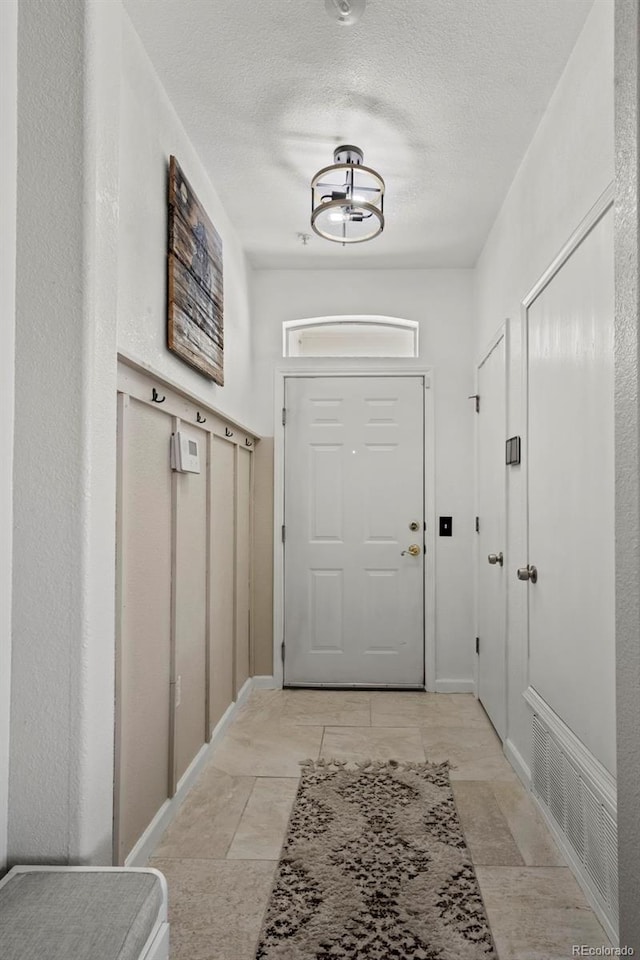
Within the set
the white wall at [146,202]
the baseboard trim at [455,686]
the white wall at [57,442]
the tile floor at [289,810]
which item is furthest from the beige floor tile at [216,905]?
the baseboard trim at [455,686]

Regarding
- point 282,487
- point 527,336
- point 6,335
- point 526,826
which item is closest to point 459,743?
point 526,826

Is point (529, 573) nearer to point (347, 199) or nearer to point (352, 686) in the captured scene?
point (347, 199)

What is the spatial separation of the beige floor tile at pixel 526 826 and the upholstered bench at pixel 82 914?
142 centimetres

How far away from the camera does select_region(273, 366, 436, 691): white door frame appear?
13.4 feet

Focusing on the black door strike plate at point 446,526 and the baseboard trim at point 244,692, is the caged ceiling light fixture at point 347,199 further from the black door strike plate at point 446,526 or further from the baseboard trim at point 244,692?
the baseboard trim at point 244,692

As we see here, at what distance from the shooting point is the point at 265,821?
7.81ft

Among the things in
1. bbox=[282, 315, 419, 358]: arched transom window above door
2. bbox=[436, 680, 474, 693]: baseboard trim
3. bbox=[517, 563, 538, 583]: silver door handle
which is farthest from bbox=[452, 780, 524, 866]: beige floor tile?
bbox=[282, 315, 419, 358]: arched transom window above door

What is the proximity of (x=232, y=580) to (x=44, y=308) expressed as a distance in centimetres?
237

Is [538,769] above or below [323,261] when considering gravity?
below

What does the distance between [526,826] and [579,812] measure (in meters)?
0.42

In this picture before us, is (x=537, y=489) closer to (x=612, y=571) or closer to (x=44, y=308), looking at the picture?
(x=612, y=571)

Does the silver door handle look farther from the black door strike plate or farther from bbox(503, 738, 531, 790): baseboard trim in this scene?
the black door strike plate

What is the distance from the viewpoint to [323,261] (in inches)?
161

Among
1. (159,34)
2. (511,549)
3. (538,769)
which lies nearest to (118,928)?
(538,769)
